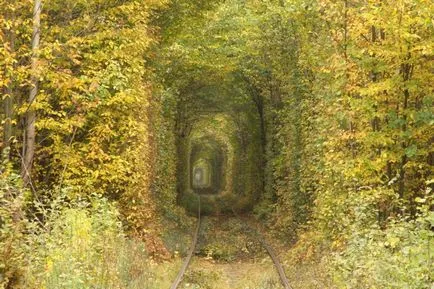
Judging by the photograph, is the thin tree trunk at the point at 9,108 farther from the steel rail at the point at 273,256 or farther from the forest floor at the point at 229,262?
the steel rail at the point at 273,256

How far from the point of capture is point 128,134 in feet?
54.3

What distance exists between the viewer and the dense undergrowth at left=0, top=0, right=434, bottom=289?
966cm

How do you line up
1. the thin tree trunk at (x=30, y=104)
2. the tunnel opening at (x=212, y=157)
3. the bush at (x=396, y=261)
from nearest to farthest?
the bush at (x=396, y=261) → the thin tree trunk at (x=30, y=104) → the tunnel opening at (x=212, y=157)

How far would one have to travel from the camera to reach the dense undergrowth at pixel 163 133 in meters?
9.66

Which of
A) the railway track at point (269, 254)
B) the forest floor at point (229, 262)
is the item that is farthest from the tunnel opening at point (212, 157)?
the railway track at point (269, 254)

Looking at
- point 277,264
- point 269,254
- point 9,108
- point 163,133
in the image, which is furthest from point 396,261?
point 163,133

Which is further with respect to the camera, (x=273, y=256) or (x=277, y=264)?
(x=273, y=256)

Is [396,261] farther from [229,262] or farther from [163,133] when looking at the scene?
[163,133]

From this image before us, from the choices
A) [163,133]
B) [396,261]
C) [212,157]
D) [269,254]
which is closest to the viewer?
[396,261]

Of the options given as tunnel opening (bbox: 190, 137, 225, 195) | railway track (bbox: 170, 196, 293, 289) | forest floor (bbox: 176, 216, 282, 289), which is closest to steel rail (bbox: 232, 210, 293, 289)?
railway track (bbox: 170, 196, 293, 289)

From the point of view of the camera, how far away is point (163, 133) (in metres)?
27.5

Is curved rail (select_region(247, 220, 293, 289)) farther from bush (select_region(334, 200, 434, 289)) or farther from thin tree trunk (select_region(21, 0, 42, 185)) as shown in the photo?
thin tree trunk (select_region(21, 0, 42, 185))

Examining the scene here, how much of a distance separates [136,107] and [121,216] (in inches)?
130

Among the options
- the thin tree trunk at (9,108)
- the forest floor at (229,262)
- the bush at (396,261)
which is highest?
the thin tree trunk at (9,108)
